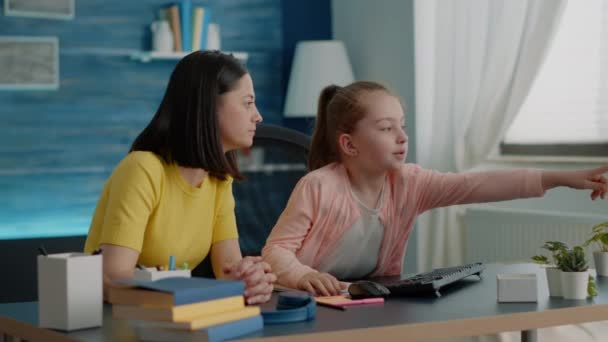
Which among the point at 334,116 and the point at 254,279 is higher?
the point at 334,116

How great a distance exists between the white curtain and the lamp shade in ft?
1.50

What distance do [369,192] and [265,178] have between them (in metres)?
1.10

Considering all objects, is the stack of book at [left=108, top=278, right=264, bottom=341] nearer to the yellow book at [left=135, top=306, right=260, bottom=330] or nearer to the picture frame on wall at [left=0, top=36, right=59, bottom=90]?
the yellow book at [left=135, top=306, right=260, bottom=330]

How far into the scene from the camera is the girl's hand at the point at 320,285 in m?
1.81

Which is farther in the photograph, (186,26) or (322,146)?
(186,26)

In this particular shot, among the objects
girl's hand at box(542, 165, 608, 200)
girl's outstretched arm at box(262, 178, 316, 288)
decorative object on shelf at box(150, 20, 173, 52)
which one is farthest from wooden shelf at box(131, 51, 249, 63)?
girl's hand at box(542, 165, 608, 200)

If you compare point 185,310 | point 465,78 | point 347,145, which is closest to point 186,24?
point 465,78

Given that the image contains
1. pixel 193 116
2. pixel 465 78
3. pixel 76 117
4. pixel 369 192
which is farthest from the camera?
pixel 76 117

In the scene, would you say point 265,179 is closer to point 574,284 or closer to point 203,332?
point 574,284

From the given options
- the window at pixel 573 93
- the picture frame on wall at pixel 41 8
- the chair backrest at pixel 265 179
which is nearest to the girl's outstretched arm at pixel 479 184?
the chair backrest at pixel 265 179

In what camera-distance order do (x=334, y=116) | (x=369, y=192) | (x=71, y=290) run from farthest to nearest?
1. (x=334, y=116)
2. (x=369, y=192)
3. (x=71, y=290)

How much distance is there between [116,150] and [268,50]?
104 cm

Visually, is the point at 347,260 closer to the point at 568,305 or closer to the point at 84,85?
the point at 568,305

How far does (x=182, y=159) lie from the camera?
6.81 ft
